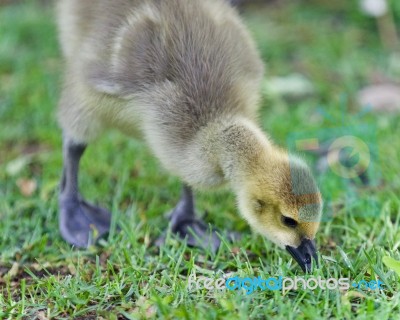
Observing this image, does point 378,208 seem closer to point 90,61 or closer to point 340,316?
point 340,316

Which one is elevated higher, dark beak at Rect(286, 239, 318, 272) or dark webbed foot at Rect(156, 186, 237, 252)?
dark beak at Rect(286, 239, 318, 272)

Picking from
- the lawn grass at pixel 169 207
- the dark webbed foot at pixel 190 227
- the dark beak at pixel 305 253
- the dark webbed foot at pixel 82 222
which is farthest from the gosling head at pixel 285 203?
the dark webbed foot at pixel 82 222

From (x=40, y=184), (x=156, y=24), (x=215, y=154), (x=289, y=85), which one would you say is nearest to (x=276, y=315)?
(x=215, y=154)

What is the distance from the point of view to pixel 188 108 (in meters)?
2.55

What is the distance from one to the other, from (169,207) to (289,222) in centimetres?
94

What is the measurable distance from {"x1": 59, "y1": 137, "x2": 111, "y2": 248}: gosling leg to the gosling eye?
0.88 metres

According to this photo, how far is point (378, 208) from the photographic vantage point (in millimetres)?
2865

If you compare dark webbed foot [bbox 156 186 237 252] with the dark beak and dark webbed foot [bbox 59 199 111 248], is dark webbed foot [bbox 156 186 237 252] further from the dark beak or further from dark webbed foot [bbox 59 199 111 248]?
the dark beak

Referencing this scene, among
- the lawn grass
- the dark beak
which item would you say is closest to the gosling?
the dark beak

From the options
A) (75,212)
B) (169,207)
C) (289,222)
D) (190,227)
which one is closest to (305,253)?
(289,222)

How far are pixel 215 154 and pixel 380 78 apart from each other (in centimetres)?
211

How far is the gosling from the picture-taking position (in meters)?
2.31

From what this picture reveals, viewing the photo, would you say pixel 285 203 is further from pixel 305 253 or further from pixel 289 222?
pixel 305 253

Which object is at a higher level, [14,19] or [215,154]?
[215,154]
